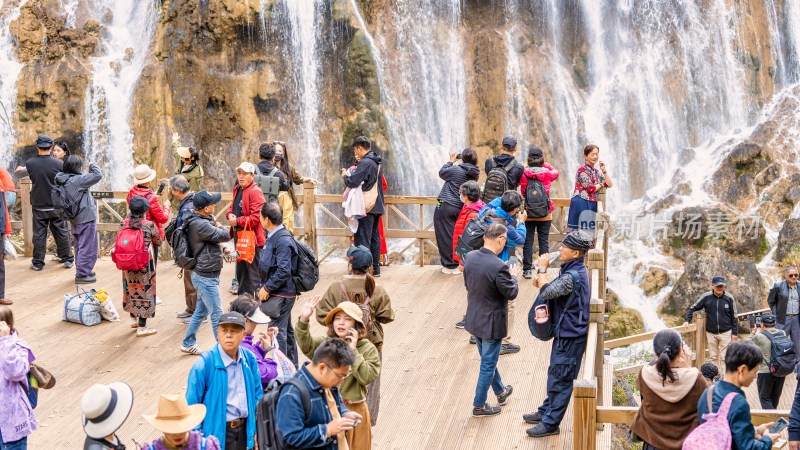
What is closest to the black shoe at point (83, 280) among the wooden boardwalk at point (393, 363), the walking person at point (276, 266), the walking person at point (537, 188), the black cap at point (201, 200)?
the wooden boardwalk at point (393, 363)

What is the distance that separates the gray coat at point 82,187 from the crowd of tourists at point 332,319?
0.09 ft

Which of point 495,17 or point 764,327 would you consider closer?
point 764,327

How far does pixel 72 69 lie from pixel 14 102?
5.72ft

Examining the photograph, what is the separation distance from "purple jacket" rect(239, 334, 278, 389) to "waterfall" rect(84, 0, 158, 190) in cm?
1711

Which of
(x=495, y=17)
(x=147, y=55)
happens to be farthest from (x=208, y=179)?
(x=495, y=17)

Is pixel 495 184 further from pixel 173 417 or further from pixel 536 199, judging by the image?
pixel 173 417

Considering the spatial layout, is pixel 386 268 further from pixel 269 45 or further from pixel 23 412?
pixel 269 45

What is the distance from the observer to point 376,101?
21344 millimetres

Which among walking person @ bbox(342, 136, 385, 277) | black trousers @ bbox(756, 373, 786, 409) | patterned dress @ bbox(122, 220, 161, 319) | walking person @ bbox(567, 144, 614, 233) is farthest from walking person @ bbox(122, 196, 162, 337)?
black trousers @ bbox(756, 373, 786, 409)

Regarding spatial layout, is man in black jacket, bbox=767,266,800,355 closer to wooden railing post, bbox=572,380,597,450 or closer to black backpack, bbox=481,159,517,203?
black backpack, bbox=481,159,517,203

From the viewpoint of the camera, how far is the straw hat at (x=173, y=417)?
3955mm

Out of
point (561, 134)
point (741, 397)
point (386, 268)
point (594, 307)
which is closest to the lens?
point (741, 397)

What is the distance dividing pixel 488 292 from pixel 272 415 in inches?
110

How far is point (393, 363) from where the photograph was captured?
26.5ft
